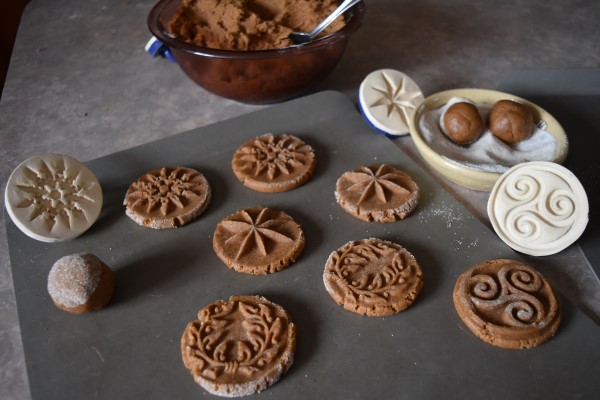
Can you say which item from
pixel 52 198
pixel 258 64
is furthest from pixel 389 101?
pixel 52 198

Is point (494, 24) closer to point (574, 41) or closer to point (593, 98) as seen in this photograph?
point (574, 41)

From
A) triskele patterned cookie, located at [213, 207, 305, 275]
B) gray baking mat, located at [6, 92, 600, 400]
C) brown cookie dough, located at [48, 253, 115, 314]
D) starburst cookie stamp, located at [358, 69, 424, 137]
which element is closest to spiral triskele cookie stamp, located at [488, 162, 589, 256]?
gray baking mat, located at [6, 92, 600, 400]

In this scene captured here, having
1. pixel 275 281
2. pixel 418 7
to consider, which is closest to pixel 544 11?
pixel 418 7

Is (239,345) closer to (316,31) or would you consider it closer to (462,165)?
(462,165)

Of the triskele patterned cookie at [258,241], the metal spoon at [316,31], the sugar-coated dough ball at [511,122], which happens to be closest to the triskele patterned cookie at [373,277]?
the triskele patterned cookie at [258,241]

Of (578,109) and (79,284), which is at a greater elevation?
(578,109)

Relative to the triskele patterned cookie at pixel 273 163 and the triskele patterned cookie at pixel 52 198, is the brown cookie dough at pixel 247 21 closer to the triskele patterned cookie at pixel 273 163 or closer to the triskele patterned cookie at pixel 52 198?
the triskele patterned cookie at pixel 273 163
